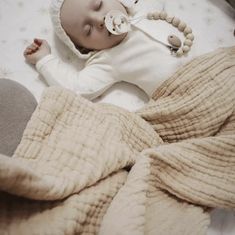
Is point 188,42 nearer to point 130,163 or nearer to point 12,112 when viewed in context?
point 130,163

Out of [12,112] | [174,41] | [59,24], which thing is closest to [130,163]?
[12,112]

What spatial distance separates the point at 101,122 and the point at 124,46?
1.13 feet

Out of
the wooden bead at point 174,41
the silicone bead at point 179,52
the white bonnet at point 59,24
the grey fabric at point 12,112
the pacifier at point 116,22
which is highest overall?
the wooden bead at point 174,41

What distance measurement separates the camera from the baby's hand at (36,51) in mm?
1247

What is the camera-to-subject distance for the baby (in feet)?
3.98

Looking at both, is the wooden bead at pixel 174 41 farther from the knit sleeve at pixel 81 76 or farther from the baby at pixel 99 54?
the knit sleeve at pixel 81 76

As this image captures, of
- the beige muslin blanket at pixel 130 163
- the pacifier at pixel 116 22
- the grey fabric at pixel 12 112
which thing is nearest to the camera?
the beige muslin blanket at pixel 130 163

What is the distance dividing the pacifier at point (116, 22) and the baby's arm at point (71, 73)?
108 mm

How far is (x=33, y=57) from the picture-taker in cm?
125

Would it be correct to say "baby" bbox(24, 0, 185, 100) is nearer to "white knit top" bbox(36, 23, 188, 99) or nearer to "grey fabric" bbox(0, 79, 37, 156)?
→ "white knit top" bbox(36, 23, 188, 99)

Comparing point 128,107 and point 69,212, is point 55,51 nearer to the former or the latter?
point 128,107

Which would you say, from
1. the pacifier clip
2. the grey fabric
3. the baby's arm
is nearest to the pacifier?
the pacifier clip

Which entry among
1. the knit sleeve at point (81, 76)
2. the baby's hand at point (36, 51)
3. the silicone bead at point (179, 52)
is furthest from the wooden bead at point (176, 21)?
the baby's hand at point (36, 51)

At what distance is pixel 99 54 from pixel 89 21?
4.4 inches
